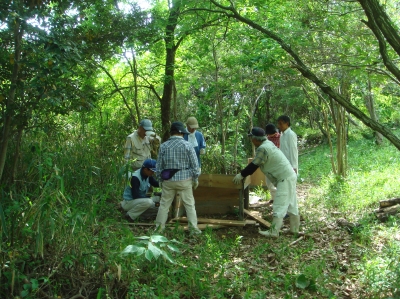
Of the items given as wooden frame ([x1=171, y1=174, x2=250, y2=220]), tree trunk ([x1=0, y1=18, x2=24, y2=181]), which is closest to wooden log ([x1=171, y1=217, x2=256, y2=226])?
wooden frame ([x1=171, y1=174, x2=250, y2=220])

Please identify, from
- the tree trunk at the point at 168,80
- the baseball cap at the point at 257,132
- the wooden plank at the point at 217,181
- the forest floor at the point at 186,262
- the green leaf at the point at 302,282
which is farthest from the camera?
the tree trunk at the point at 168,80

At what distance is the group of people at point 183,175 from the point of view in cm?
611

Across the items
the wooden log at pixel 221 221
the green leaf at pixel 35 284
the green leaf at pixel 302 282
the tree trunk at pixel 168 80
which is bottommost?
the green leaf at pixel 302 282

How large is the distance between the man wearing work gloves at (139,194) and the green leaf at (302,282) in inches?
115

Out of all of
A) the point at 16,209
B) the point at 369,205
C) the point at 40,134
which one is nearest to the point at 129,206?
the point at 40,134

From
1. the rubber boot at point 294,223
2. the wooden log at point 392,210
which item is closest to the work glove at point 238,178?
the rubber boot at point 294,223

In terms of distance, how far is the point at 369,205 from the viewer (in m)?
7.83

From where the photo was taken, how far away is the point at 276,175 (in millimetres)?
6504

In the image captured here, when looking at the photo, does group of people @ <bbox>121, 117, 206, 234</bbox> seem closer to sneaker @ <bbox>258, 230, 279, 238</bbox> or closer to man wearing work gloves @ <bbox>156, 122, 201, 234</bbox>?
man wearing work gloves @ <bbox>156, 122, 201, 234</bbox>

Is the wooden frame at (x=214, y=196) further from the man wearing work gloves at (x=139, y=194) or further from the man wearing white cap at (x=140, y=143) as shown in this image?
the man wearing white cap at (x=140, y=143)

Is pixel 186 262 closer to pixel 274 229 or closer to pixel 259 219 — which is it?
pixel 274 229

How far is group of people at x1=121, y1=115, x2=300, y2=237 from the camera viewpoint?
6.11 meters

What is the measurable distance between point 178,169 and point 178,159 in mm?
144

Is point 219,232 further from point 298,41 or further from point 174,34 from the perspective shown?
point 174,34
